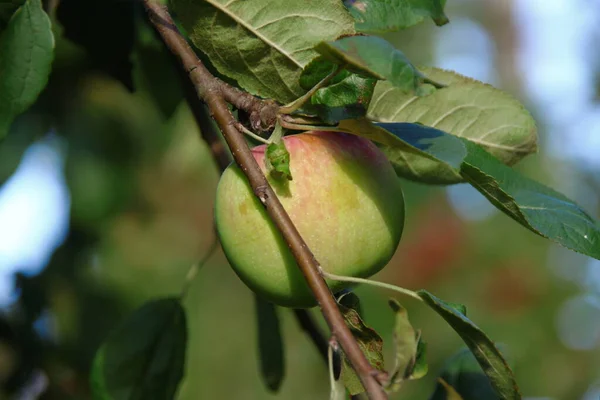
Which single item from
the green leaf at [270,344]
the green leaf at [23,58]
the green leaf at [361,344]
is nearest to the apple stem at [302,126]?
the green leaf at [361,344]

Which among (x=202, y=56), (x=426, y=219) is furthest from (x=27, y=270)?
(x=426, y=219)

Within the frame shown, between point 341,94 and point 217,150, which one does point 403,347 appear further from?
point 217,150

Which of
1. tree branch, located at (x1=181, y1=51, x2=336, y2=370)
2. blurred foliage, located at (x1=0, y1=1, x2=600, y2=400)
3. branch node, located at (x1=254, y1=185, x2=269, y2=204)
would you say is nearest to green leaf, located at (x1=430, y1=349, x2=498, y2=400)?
blurred foliage, located at (x1=0, y1=1, x2=600, y2=400)

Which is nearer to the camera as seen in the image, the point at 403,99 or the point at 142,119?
the point at 403,99

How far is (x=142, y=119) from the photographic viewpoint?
5.17 feet

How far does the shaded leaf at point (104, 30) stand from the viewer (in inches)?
36.1

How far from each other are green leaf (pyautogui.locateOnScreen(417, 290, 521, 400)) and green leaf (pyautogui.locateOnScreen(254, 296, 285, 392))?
1.51ft

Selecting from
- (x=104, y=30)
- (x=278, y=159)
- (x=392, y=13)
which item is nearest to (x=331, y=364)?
(x=278, y=159)

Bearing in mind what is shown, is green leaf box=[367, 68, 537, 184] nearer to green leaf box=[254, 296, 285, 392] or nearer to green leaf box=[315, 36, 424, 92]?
green leaf box=[315, 36, 424, 92]

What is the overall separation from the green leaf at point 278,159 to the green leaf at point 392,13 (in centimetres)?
11

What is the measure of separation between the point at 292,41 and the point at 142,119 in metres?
1.03

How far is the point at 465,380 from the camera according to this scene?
813 millimetres

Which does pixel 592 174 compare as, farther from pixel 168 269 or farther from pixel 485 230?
pixel 168 269

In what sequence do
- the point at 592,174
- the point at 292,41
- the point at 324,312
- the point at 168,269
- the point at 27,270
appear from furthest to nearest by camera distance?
the point at 592,174
the point at 168,269
the point at 27,270
the point at 292,41
the point at 324,312
